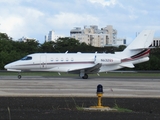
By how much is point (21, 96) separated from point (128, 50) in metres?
24.5

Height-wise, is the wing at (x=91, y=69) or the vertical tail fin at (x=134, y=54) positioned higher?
the vertical tail fin at (x=134, y=54)

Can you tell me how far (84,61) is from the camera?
42.1m

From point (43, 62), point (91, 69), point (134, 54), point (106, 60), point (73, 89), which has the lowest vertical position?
point (73, 89)

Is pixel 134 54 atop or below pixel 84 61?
atop

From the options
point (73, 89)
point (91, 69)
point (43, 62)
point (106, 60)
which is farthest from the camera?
point (106, 60)

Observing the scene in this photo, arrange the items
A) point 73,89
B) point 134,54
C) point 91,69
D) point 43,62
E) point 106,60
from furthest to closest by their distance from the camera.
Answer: point 134,54 → point 106,60 → point 91,69 → point 43,62 → point 73,89

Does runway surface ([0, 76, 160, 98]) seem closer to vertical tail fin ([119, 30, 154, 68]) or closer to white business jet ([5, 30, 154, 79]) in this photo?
white business jet ([5, 30, 154, 79])

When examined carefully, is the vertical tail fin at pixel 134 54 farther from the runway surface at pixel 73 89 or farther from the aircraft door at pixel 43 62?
the runway surface at pixel 73 89

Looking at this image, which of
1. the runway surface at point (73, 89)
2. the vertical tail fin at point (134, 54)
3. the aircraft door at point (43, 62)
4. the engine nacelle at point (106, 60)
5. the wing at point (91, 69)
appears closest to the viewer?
the runway surface at point (73, 89)

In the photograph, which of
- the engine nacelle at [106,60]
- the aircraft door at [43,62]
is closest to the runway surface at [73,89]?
the aircraft door at [43,62]

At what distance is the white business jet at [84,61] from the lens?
40.9 meters

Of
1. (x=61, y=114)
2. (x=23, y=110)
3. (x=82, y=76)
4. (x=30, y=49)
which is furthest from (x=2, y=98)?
(x=30, y=49)

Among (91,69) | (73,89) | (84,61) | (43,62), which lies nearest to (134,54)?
(91,69)

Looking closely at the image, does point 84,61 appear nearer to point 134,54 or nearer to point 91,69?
point 91,69
